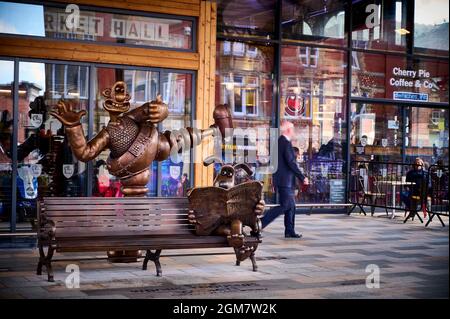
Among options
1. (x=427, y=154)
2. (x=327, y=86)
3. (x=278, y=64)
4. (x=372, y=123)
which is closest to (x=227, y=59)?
(x=278, y=64)

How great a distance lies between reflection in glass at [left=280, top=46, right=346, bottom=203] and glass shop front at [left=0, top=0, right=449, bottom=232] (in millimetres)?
22

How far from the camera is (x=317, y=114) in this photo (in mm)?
17141

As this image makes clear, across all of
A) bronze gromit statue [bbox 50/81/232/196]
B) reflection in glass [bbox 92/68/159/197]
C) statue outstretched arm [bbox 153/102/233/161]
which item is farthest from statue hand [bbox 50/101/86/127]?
reflection in glass [bbox 92/68/159/197]

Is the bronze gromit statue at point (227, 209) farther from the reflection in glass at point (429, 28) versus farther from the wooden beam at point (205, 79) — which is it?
the reflection in glass at point (429, 28)

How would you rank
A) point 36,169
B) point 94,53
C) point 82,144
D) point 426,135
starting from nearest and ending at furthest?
point 82,144 < point 36,169 < point 94,53 < point 426,135

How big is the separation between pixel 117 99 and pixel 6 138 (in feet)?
11.0

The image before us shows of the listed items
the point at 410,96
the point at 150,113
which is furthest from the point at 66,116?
the point at 410,96

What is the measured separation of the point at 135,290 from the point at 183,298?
2.10ft

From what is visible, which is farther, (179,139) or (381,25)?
(381,25)

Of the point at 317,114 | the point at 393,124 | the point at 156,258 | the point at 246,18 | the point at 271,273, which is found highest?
the point at 246,18

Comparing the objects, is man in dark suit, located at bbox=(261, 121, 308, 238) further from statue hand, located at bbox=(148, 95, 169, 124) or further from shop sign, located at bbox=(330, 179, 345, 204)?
shop sign, located at bbox=(330, 179, 345, 204)

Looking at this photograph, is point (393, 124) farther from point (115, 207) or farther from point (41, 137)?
point (115, 207)

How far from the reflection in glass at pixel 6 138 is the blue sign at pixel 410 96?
377 inches

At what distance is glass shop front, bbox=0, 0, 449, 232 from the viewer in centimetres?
1196
